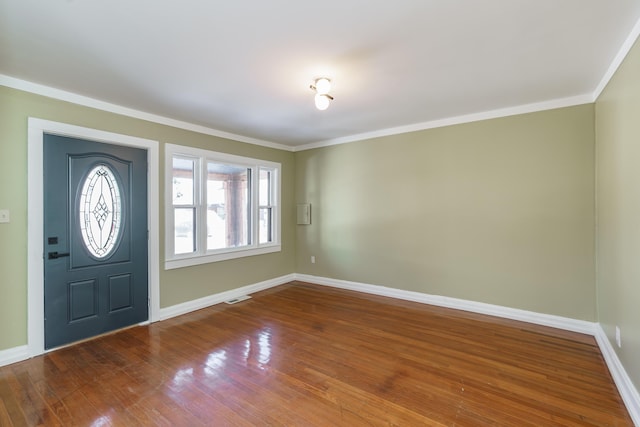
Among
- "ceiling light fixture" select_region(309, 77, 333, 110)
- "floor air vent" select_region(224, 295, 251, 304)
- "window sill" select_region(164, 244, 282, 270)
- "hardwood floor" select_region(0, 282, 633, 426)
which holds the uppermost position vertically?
"ceiling light fixture" select_region(309, 77, 333, 110)

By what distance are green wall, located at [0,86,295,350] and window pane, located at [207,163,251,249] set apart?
0.33m

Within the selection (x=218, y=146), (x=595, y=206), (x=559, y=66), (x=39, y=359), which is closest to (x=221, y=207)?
(x=218, y=146)

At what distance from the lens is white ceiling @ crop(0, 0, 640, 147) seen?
1832 mm

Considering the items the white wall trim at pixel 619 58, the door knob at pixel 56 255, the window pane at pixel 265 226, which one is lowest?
the door knob at pixel 56 255

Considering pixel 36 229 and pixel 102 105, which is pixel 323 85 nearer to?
pixel 102 105

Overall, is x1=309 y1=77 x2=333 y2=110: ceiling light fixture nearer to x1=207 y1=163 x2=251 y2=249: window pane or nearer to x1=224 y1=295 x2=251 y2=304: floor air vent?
x1=207 y1=163 x2=251 y2=249: window pane

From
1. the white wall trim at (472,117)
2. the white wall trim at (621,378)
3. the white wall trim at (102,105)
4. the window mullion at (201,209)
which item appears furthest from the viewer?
the window mullion at (201,209)

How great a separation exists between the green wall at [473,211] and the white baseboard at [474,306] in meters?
0.08

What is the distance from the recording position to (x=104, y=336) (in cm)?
331

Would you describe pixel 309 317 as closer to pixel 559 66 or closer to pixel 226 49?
pixel 226 49

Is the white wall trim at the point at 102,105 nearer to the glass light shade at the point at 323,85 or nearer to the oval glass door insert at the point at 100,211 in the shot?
the oval glass door insert at the point at 100,211

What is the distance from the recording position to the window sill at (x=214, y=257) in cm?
397

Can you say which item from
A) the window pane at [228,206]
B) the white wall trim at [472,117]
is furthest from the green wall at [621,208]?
the window pane at [228,206]

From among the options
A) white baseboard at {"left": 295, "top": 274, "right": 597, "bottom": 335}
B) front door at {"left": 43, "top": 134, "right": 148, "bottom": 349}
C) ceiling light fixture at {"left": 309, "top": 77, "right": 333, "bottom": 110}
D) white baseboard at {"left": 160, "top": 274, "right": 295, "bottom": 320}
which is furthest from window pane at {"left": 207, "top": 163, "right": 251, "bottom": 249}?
ceiling light fixture at {"left": 309, "top": 77, "right": 333, "bottom": 110}
